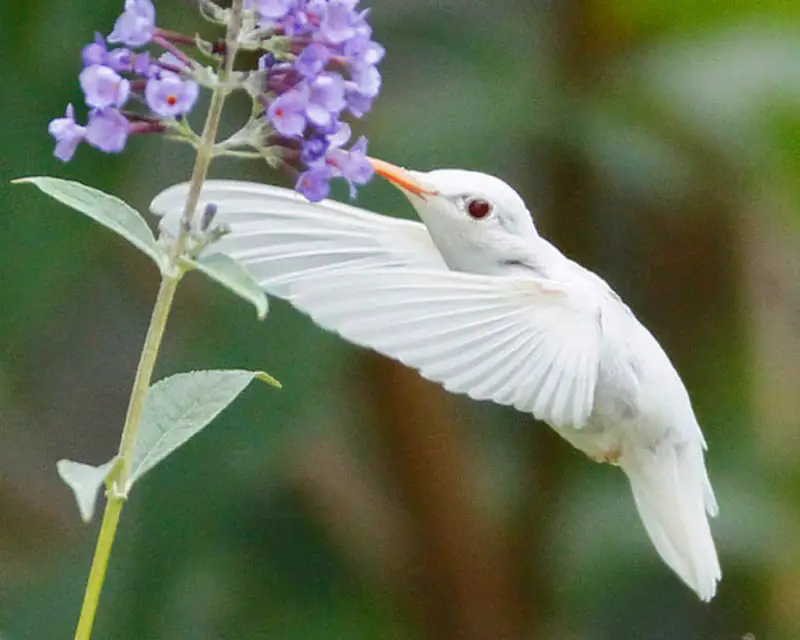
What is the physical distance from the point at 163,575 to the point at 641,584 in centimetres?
61

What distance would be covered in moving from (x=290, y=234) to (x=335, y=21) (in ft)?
0.97

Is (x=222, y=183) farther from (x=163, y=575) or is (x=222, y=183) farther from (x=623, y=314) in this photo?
(x=163, y=575)

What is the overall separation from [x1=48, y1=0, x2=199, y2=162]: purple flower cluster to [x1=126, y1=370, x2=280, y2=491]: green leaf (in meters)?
0.15

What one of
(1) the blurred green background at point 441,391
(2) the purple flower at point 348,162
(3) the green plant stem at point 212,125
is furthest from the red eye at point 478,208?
(1) the blurred green background at point 441,391

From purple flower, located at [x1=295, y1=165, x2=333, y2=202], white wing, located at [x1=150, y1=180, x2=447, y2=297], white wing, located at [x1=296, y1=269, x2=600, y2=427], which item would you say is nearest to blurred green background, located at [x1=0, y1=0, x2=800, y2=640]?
white wing, located at [x1=150, y1=180, x2=447, y2=297]

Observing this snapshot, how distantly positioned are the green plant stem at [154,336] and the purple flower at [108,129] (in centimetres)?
6

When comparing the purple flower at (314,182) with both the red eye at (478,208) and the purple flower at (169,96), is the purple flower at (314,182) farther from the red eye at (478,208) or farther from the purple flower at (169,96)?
the red eye at (478,208)

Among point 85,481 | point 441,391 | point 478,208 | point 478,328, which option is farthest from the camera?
point 441,391

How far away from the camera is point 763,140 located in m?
1.44

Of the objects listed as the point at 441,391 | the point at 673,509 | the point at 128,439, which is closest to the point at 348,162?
the point at 128,439

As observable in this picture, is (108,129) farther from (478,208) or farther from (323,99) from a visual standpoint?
(478,208)

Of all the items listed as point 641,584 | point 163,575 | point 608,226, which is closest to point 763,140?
point 608,226

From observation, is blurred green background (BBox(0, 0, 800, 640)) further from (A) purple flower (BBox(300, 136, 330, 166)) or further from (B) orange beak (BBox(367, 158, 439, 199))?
(A) purple flower (BBox(300, 136, 330, 166))

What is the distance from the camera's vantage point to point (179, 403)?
2.54 feet
